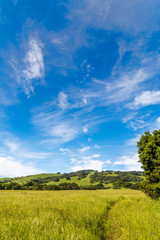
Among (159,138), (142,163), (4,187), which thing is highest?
(159,138)

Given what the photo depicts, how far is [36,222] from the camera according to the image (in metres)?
5.57

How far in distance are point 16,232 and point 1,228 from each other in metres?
0.64

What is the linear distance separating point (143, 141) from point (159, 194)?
7.98 m

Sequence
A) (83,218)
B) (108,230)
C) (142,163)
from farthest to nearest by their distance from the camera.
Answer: (142,163)
(83,218)
(108,230)

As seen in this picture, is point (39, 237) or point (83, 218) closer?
point (39, 237)

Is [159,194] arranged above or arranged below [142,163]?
below

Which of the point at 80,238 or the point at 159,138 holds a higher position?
A: the point at 159,138

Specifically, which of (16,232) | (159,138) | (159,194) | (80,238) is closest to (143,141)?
(159,138)

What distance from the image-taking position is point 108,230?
7.59 m

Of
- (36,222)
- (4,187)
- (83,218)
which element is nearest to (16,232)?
(36,222)

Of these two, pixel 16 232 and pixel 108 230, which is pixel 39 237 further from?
pixel 108 230

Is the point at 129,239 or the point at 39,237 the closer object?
the point at 39,237

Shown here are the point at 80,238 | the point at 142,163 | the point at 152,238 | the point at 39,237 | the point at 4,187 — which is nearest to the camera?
the point at 39,237

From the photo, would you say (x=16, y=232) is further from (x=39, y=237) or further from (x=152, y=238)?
(x=152, y=238)
